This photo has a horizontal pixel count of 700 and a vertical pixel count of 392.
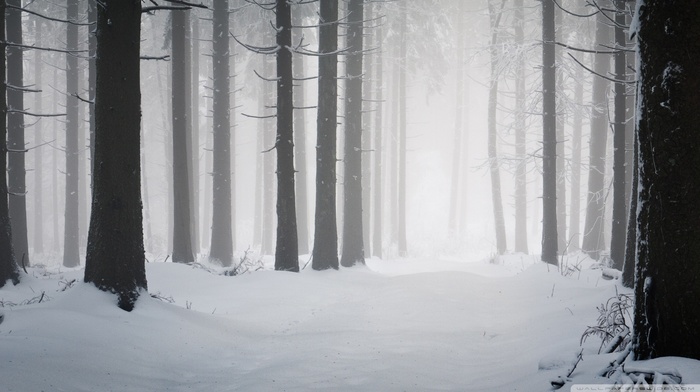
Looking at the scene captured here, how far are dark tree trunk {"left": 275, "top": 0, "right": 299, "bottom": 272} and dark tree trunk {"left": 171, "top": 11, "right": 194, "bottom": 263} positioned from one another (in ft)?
11.6

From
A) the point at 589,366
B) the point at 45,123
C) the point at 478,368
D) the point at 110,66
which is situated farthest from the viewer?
the point at 45,123

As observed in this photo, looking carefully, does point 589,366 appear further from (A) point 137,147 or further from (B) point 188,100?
(B) point 188,100

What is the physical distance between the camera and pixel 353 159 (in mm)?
13992

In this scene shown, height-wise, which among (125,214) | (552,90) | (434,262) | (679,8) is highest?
(552,90)

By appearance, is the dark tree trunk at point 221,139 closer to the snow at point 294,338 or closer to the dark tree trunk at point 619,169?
the snow at point 294,338

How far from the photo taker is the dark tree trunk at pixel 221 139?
15.4m

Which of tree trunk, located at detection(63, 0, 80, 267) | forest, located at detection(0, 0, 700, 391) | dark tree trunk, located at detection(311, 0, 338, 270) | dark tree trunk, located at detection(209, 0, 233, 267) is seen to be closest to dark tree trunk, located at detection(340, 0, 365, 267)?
forest, located at detection(0, 0, 700, 391)

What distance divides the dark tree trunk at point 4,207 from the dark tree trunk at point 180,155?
433 cm

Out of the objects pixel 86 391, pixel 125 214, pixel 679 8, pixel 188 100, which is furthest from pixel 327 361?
pixel 188 100

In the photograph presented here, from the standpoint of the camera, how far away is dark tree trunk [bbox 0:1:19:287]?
8484mm

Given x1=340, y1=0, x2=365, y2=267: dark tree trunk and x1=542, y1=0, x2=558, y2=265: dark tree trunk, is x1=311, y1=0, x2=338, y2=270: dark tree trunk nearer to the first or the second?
x1=340, y1=0, x2=365, y2=267: dark tree trunk

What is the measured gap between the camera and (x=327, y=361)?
17.0 ft

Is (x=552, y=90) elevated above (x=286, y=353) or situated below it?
above

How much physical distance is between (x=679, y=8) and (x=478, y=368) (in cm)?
349
